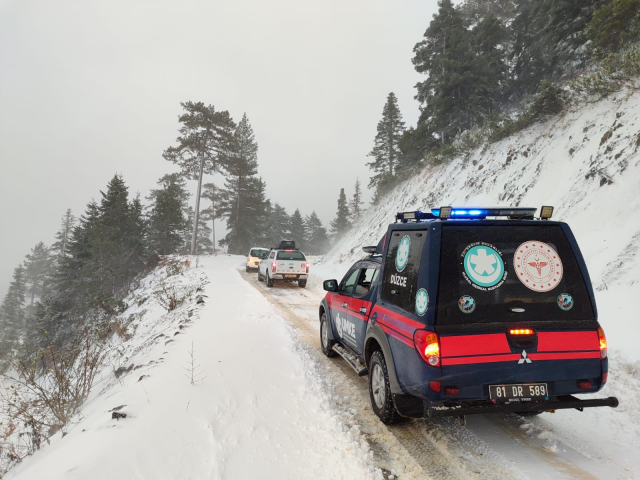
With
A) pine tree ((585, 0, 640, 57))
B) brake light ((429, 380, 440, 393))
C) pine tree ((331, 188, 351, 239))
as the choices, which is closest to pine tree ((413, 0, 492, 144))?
pine tree ((585, 0, 640, 57))

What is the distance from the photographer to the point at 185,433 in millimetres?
3348

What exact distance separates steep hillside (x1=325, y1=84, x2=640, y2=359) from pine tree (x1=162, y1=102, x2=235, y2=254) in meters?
23.5

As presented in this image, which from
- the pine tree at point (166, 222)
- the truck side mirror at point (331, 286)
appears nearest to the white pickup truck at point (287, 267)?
the truck side mirror at point (331, 286)

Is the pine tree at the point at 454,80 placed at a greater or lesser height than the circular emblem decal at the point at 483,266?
greater

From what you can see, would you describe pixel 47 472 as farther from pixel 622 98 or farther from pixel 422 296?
pixel 622 98

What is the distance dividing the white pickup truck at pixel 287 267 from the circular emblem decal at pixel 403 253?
12339 millimetres

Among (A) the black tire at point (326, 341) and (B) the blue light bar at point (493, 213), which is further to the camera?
(A) the black tire at point (326, 341)

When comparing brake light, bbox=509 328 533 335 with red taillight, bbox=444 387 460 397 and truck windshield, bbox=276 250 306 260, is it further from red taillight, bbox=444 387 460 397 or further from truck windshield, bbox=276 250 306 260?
truck windshield, bbox=276 250 306 260

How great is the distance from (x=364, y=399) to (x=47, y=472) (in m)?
3.32

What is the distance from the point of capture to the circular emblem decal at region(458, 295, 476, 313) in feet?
9.71

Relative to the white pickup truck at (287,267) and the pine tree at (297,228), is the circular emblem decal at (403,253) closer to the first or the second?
the white pickup truck at (287,267)

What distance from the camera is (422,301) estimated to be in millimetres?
3070

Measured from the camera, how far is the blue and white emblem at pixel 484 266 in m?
3.03

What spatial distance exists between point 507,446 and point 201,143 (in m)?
35.1
